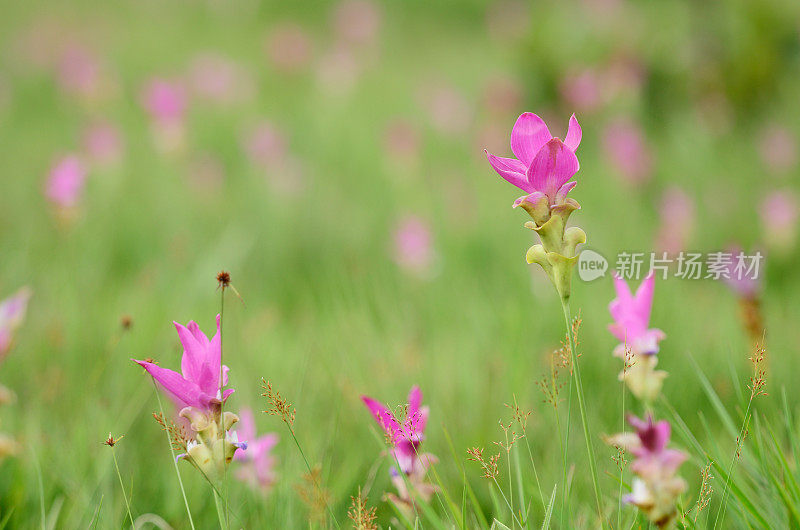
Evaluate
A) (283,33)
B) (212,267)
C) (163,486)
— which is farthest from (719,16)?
(163,486)

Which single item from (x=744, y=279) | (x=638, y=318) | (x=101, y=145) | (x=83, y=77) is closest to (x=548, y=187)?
(x=638, y=318)

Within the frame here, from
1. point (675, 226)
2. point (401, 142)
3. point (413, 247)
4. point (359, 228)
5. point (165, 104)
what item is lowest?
point (413, 247)

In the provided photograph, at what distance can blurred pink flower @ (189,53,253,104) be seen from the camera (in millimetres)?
4312

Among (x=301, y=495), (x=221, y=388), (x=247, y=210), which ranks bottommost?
(x=301, y=495)

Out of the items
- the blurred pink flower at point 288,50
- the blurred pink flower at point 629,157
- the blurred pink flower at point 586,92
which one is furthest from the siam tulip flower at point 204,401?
the blurred pink flower at point 288,50

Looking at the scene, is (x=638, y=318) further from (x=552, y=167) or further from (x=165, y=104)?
(x=165, y=104)

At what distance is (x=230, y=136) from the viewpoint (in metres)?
3.99

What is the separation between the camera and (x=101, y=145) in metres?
2.98

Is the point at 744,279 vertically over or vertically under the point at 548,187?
over

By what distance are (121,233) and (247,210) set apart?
0.54 m

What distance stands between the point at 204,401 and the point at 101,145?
8.37 ft

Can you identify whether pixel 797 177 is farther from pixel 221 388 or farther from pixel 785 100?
pixel 221 388

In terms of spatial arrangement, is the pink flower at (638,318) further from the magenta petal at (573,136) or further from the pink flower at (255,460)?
the pink flower at (255,460)

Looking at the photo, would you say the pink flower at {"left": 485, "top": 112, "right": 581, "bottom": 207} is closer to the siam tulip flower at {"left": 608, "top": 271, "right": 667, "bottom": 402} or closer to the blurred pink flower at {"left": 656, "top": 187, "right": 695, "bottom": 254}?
the siam tulip flower at {"left": 608, "top": 271, "right": 667, "bottom": 402}
